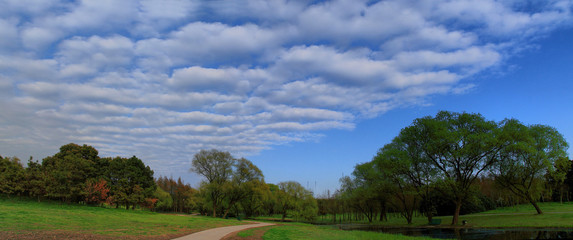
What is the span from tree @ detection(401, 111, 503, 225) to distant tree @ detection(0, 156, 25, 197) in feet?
197

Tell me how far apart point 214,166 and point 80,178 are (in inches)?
929

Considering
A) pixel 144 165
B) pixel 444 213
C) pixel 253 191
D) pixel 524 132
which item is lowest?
pixel 444 213

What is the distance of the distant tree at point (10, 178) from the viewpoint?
4447 cm

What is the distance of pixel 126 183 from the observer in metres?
57.6

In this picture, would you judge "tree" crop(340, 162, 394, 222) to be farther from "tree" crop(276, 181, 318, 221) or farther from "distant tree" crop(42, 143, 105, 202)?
"distant tree" crop(42, 143, 105, 202)

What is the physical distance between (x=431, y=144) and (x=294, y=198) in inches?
1645

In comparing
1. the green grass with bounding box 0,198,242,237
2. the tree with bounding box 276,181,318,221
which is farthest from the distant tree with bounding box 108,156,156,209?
the tree with bounding box 276,181,318,221

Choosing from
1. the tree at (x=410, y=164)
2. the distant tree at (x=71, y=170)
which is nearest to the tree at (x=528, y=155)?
the tree at (x=410, y=164)

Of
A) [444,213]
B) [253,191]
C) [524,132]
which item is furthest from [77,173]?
[444,213]

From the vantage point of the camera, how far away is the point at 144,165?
63.2m

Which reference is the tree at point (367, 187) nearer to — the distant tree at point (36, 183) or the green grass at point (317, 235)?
the green grass at point (317, 235)

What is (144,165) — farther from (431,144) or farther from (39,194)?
(431,144)

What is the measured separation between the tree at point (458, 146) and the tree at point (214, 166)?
37.7 metres

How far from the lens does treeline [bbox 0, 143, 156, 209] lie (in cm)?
4628
